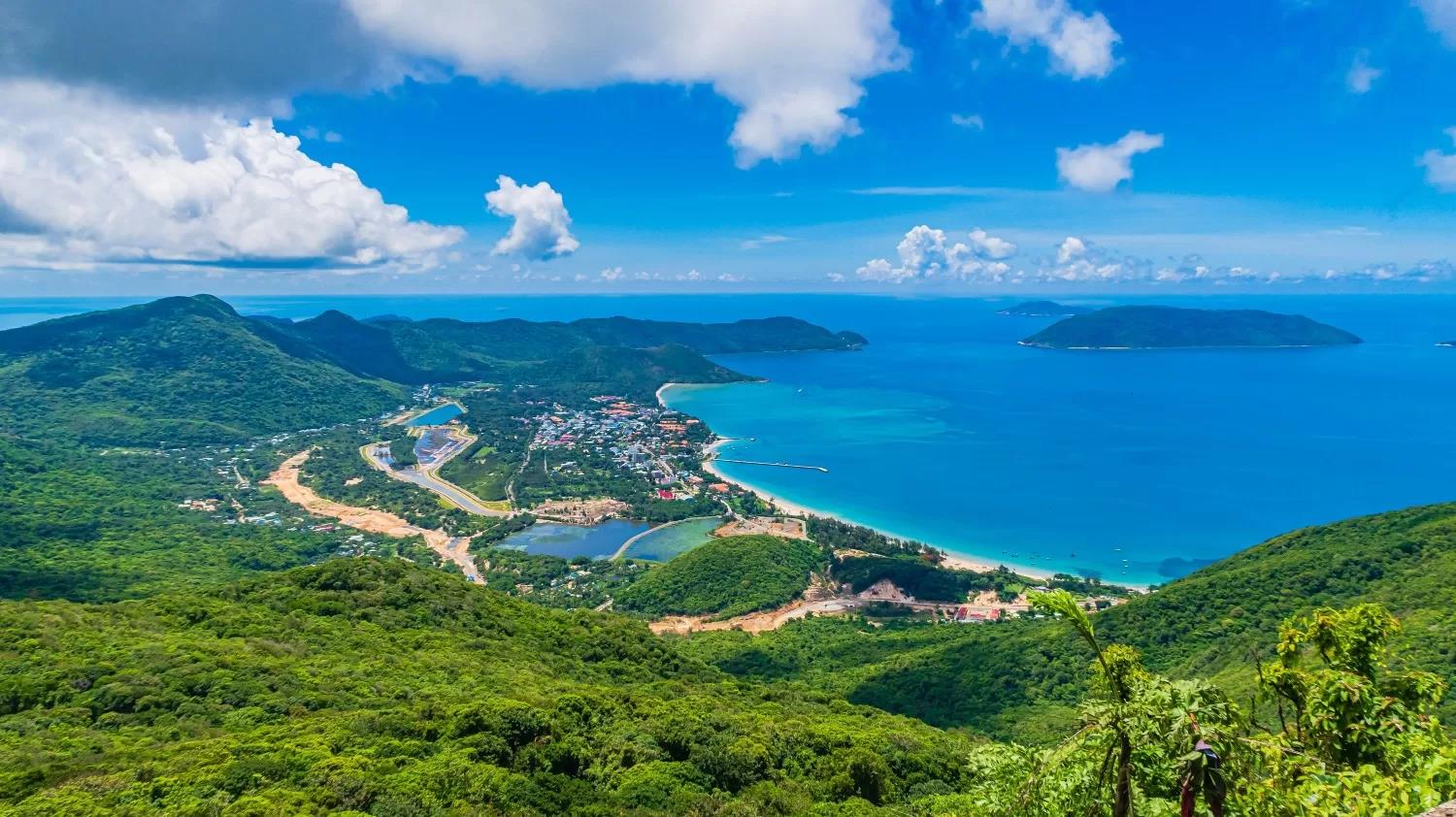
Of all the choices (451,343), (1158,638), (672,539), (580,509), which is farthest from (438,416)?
(1158,638)

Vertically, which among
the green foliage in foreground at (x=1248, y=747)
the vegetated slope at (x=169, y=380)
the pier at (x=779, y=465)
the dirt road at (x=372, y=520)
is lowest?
the dirt road at (x=372, y=520)

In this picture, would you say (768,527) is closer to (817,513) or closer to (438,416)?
(817,513)

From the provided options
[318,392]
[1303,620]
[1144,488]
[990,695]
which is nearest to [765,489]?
[1144,488]

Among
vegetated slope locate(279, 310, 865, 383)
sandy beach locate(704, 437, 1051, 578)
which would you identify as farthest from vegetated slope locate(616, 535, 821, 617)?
vegetated slope locate(279, 310, 865, 383)

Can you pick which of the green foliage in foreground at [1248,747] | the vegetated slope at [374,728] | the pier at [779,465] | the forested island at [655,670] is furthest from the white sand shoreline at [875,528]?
the green foliage in foreground at [1248,747]

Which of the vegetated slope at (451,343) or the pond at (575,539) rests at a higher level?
the vegetated slope at (451,343)

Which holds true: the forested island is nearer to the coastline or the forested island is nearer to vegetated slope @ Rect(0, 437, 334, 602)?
vegetated slope @ Rect(0, 437, 334, 602)

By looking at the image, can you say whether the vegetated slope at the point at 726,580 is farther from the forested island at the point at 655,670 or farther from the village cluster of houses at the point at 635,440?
the village cluster of houses at the point at 635,440
